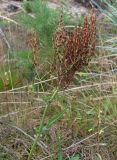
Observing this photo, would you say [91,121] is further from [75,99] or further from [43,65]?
[43,65]

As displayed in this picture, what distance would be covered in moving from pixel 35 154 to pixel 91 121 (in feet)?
1.48

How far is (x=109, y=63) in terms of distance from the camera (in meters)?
3.14

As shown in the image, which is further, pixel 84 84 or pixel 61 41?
pixel 84 84

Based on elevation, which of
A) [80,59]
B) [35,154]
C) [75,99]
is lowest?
[35,154]

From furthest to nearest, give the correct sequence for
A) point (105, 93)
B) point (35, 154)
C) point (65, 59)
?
point (105, 93)
point (35, 154)
point (65, 59)

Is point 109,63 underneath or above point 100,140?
above

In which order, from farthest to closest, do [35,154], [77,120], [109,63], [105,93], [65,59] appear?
[109,63] → [105,93] → [77,120] → [35,154] → [65,59]

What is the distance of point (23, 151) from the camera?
2336 millimetres

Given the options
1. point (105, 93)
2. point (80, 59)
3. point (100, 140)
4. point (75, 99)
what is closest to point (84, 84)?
point (105, 93)

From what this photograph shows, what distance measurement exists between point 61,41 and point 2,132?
0.84 metres

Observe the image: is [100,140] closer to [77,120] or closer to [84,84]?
[77,120]

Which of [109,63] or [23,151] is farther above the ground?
[109,63]

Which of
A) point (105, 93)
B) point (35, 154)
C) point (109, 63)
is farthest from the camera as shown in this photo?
point (109, 63)

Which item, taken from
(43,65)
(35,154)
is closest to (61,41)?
(35,154)
